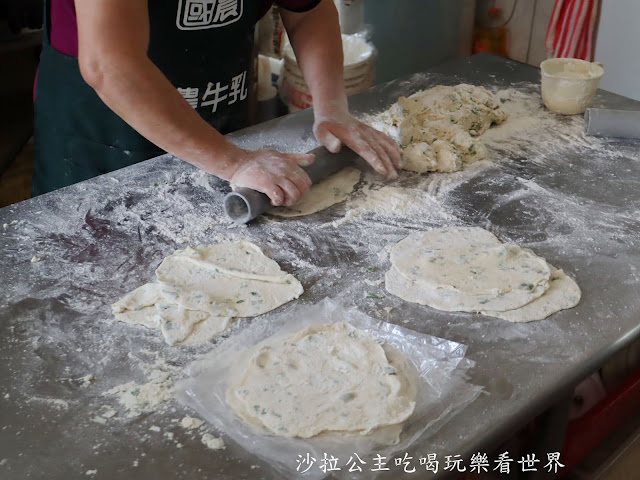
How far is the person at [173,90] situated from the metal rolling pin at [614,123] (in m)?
0.71

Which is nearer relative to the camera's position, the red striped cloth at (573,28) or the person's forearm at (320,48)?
the person's forearm at (320,48)

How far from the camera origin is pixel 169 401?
1.21m

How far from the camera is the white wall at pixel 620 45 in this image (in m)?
3.53

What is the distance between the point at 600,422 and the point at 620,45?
2480mm

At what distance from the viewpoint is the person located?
66.7 inches

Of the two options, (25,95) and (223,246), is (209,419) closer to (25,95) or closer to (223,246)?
(223,246)

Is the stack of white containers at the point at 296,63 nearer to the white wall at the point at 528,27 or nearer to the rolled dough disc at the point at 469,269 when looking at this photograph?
the white wall at the point at 528,27

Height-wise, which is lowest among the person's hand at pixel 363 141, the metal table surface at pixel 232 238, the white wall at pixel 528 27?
the white wall at pixel 528 27

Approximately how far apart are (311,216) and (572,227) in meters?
0.68

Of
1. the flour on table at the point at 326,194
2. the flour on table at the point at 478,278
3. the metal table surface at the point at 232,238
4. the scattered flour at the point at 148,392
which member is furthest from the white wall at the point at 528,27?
the scattered flour at the point at 148,392

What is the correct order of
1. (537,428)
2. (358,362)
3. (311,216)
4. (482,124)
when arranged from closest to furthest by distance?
1. (358,362)
2. (537,428)
3. (311,216)
4. (482,124)

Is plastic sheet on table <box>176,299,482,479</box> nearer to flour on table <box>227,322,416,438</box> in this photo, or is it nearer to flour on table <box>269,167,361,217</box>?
flour on table <box>227,322,416,438</box>

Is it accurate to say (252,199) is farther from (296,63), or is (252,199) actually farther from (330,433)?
(296,63)

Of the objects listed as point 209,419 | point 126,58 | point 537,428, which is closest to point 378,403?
point 209,419
